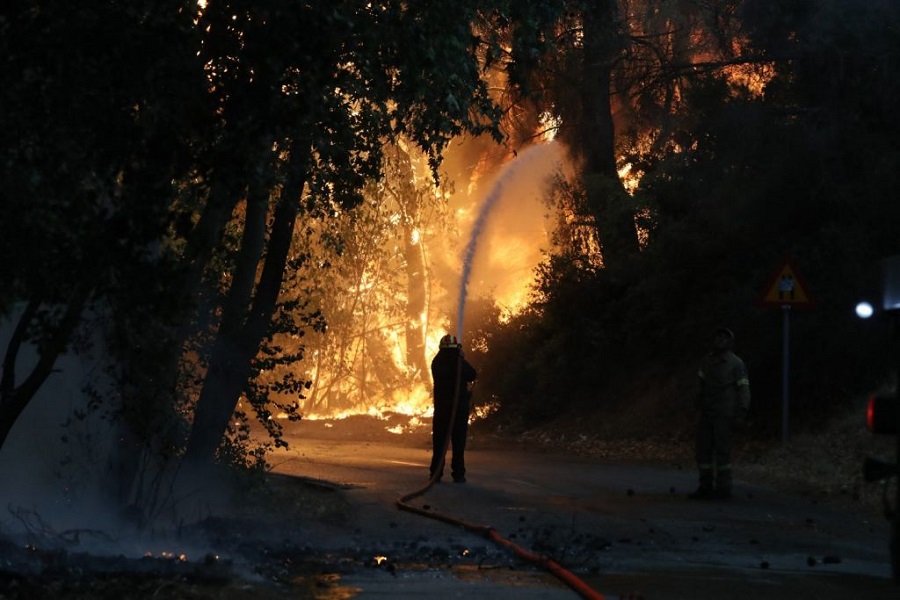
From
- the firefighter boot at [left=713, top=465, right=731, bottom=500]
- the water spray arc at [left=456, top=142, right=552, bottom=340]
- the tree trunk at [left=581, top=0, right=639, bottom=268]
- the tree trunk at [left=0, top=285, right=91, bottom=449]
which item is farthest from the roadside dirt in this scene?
the water spray arc at [left=456, top=142, right=552, bottom=340]

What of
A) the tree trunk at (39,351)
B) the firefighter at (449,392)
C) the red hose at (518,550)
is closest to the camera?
the tree trunk at (39,351)

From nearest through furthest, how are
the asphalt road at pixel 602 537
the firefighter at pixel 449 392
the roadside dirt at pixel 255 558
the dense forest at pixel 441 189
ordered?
the dense forest at pixel 441 189, the roadside dirt at pixel 255 558, the asphalt road at pixel 602 537, the firefighter at pixel 449 392

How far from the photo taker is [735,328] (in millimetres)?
21344

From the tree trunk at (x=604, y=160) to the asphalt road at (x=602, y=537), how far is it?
32.4 feet

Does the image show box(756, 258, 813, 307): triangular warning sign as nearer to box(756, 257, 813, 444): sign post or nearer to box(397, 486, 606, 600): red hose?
box(756, 257, 813, 444): sign post

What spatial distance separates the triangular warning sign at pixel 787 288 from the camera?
18188mm

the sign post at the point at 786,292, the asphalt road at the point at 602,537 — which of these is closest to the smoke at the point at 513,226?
the sign post at the point at 786,292

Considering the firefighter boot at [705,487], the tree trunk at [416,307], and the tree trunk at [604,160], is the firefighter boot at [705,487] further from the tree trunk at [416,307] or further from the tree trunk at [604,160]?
the tree trunk at [416,307]

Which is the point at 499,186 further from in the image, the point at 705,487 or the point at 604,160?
the point at 705,487

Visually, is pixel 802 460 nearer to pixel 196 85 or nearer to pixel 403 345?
pixel 196 85

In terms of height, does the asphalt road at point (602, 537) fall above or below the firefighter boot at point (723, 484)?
below

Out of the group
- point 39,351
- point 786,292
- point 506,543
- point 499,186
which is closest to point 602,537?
point 506,543

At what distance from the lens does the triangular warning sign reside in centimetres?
1819

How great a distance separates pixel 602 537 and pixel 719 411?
12.7 feet
